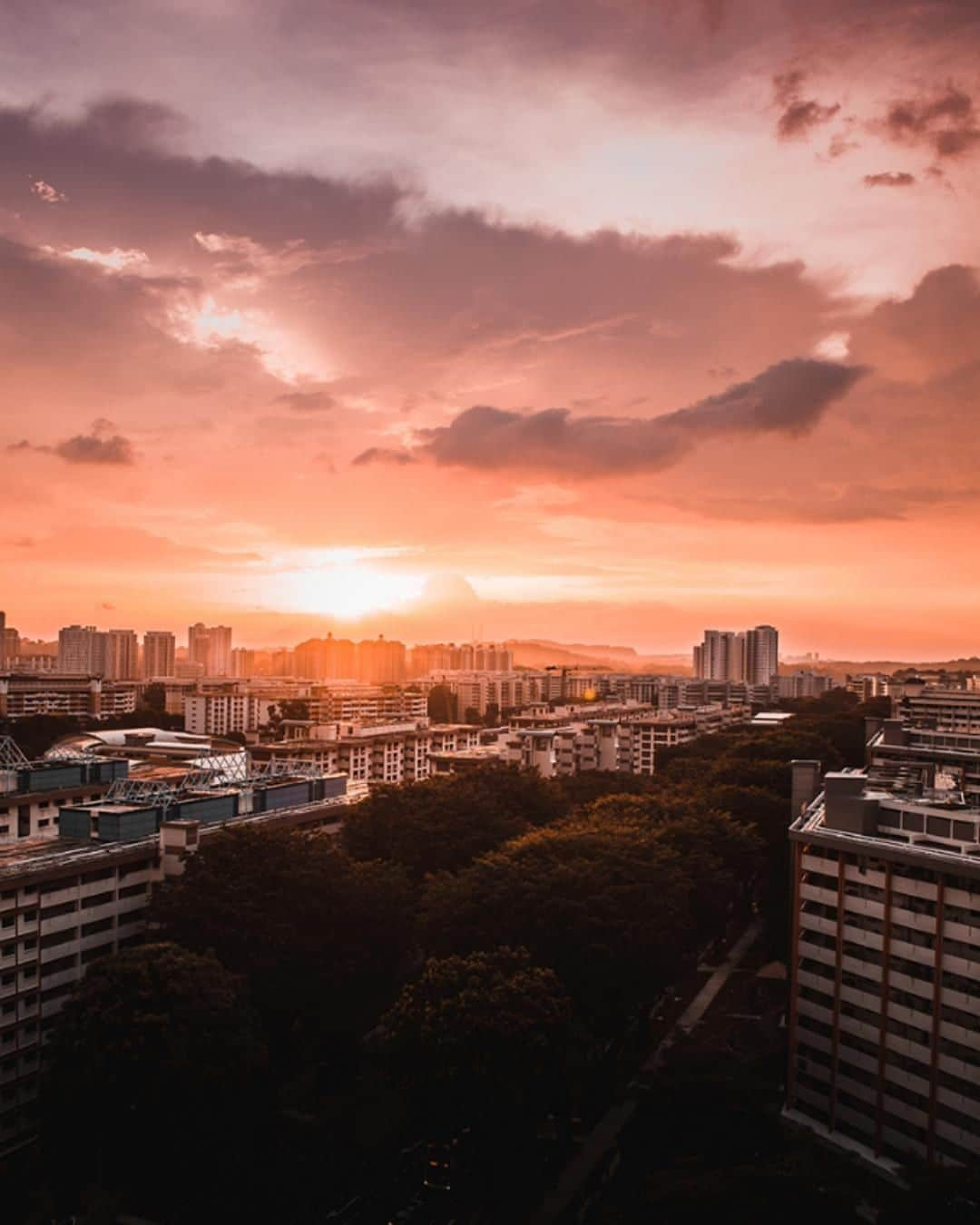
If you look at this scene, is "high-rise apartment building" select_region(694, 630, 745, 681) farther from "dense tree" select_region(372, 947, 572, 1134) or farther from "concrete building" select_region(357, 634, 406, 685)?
"dense tree" select_region(372, 947, 572, 1134)

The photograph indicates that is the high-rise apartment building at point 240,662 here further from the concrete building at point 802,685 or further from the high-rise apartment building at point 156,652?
the concrete building at point 802,685

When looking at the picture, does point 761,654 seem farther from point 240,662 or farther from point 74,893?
point 74,893

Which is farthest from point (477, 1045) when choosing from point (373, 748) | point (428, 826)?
point (373, 748)

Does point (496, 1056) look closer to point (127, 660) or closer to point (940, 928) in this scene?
point (940, 928)

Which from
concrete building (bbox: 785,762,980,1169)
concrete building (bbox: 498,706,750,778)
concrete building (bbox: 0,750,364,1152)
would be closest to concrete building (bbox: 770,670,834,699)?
concrete building (bbox: 498,706,750,778)

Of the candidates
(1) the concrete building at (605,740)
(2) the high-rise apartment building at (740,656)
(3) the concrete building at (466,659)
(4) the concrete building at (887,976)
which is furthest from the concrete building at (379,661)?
(4) the concrete building at (887,976)

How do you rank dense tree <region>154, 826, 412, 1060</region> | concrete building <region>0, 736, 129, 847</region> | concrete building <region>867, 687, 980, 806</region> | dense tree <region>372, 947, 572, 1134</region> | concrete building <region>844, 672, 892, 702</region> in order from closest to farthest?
1. dense tree <region>372, 947, 572, 1134</region>
2. dense tree <region>154, 826, 412, 1060</region>
3. concrete building <region>867, 687, 980, 806</region>
4. concrete building <region>0, 736, 129, 847</region>
5. concrete building <region>844, 672, 892, 702</region>

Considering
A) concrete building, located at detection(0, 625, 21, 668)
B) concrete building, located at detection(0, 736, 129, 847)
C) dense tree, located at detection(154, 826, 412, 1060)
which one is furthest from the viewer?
concrete building, located at detection(0, 625, 21, 668)
